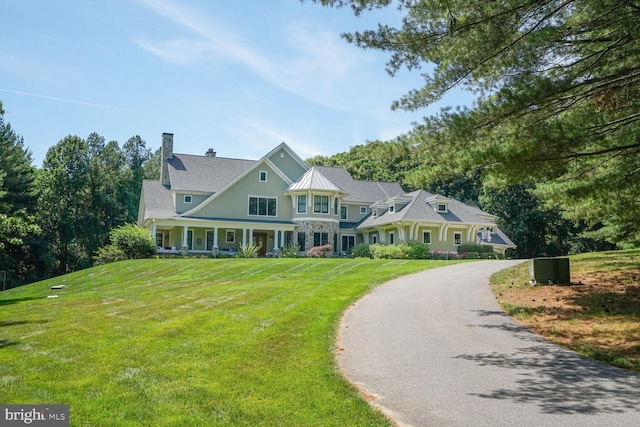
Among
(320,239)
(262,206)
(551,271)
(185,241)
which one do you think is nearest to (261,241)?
(262,206)

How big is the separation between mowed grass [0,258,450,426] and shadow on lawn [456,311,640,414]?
2.07 meters

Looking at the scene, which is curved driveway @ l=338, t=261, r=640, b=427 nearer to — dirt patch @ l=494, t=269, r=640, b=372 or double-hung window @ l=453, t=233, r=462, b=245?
dirt patch @ l=494, t=269, r=640, b=372

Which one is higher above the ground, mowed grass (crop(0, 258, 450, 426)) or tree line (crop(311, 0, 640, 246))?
tree line (crop(311, 0, 640, 246))

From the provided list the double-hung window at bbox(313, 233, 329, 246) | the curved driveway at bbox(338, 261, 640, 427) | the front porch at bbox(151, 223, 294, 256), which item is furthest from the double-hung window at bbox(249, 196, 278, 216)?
the curved driveway at bbox(338, 261, 640, 427)

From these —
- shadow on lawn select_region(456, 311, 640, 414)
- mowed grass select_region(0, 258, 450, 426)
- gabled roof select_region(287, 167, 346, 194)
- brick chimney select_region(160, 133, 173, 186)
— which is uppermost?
brick chimney select_region(160, 133, 173, 186)

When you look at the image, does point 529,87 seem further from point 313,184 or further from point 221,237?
point 221,237

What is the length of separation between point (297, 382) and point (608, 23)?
329 inches

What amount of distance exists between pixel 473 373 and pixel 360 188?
36.4 meters

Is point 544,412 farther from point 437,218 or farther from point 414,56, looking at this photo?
point 437,218

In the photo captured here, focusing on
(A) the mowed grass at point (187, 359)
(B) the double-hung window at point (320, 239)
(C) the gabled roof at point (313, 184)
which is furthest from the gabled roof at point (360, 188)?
(A) the mowed grass at point (187, 359)

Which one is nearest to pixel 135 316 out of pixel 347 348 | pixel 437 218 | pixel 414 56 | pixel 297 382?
pixel 347 348

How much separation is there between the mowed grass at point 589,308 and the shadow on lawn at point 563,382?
533 millimetres

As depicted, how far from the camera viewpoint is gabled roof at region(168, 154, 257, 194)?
3659 cm

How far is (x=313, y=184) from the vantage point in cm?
3638
